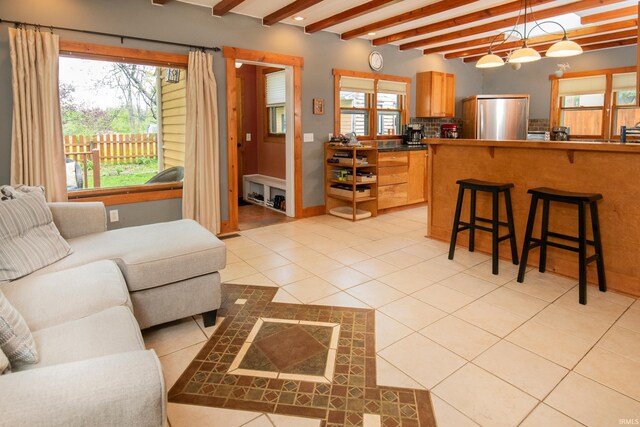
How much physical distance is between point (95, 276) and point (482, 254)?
11.1 ft

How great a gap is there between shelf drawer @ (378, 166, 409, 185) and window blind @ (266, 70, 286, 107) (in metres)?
2.00

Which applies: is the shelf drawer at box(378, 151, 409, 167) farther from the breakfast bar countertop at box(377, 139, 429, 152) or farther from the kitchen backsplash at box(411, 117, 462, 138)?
the kitchen backsplash at box(411, 117, 462, 138)

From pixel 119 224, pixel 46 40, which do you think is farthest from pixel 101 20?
pixel 119 224

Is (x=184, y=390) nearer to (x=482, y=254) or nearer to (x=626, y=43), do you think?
(x=482, y=254)

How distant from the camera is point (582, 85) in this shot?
693cm

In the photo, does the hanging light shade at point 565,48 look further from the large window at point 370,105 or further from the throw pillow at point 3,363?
the throw pillow at point 3,363

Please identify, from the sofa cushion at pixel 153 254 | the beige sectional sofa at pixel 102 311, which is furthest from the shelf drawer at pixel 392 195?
the sofa cushion at pixel 153 254

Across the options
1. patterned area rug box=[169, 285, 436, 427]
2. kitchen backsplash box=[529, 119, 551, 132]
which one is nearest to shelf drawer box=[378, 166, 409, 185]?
kitchen backsplash box=[529, 119, 551, 132]

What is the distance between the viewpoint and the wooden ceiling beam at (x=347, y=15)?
14.3 feet

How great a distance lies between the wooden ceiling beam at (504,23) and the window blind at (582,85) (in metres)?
2.49

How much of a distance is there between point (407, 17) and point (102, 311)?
15.2ft

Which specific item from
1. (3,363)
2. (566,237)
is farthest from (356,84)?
(3,363)

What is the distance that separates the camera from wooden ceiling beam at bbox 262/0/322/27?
422 centimetres

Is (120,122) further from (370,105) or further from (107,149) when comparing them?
(370,105)
